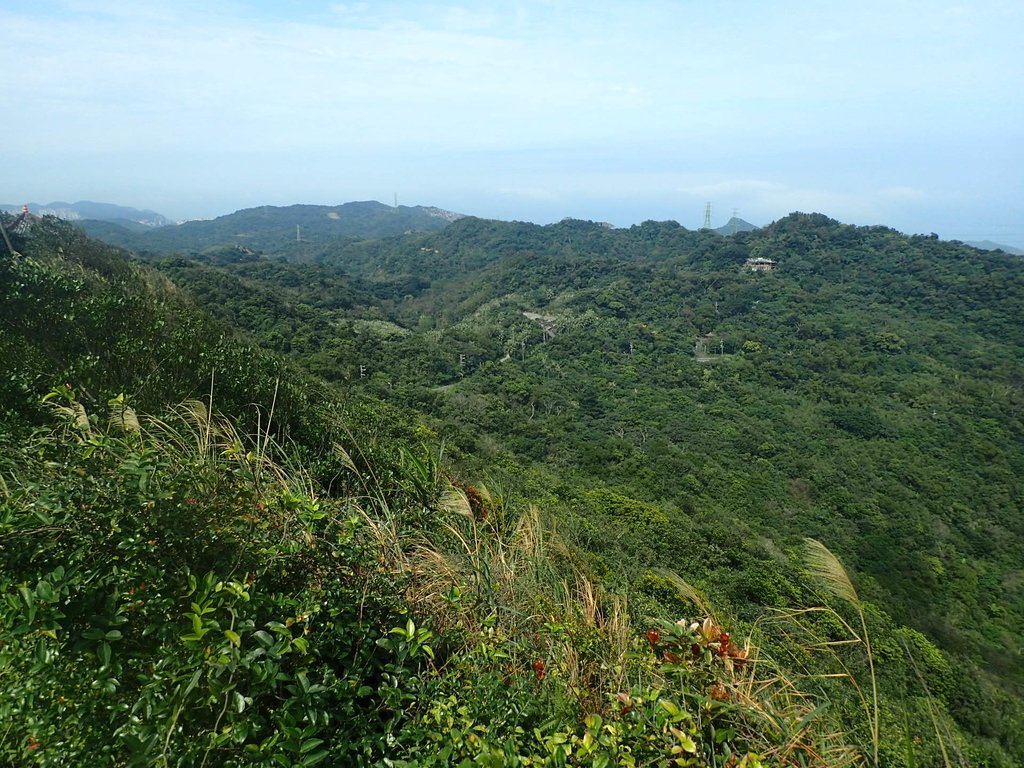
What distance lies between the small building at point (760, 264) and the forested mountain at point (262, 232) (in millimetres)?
88351

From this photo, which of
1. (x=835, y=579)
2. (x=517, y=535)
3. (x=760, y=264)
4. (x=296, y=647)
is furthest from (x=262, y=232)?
(x=835, y=579)

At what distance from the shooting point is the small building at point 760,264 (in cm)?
6750

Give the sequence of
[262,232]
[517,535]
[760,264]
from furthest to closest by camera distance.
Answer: [262,232], [760,264], [517,535]

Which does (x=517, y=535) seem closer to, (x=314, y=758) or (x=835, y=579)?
(x=835, y=579)

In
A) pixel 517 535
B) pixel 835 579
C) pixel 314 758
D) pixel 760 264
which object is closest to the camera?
pixel 314 758

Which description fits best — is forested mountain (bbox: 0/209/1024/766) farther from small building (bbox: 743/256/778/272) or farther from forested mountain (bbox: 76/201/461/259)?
forested mountain (bbox: 76/201/461/259)

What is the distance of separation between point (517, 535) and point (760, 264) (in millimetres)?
75058

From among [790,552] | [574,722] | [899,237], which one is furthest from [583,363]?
[899,237]

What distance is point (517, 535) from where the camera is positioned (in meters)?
3.32

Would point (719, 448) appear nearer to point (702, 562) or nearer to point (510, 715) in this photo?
Answer: point (702, 562)

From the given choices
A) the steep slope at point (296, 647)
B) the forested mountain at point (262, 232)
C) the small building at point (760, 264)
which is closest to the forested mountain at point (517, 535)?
the steep slope at point (296, 647)

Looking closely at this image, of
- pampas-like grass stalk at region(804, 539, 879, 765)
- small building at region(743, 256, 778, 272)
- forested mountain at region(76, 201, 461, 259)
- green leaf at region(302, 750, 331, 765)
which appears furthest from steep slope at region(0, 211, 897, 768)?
forested mountain at region(76, 201, 461, 259)

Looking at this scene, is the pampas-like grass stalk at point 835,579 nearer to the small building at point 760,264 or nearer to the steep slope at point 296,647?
the steep slope at point 296,647

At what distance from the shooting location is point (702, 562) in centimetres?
1534
